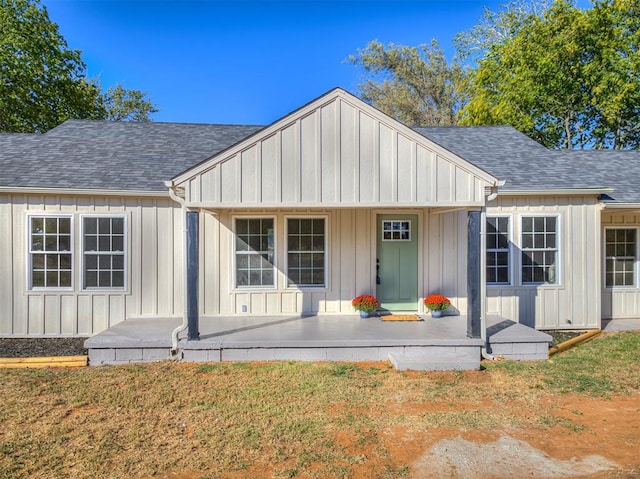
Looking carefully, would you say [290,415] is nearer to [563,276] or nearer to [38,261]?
[38,261]

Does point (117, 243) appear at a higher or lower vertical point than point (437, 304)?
higher

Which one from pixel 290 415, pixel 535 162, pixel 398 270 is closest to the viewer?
pixel 290 415

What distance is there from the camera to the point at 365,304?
7918 millimetres

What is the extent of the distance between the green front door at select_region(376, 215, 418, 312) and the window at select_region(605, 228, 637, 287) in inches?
190

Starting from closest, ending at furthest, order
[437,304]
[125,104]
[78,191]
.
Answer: [78,191]
[437,304]
[125,104]

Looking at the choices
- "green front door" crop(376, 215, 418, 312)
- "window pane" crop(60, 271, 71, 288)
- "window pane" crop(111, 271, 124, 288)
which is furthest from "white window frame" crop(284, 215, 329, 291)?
"window pane" crop(60, 271, 71, 288)

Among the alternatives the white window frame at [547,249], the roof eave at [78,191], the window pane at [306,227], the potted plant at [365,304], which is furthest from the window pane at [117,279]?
the white window frame at [547,249]

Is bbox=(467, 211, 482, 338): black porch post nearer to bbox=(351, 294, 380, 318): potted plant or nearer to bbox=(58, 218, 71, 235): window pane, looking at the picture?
bbox=(351, 294, 380, 318): potted plant

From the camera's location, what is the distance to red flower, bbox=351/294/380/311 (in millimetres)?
7922

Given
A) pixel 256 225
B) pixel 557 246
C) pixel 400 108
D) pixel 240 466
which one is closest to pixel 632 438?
pixel 240 466

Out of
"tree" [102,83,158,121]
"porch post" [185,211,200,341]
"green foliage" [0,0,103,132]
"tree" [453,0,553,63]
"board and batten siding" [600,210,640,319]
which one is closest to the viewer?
"porch post" [185,211,200,341]

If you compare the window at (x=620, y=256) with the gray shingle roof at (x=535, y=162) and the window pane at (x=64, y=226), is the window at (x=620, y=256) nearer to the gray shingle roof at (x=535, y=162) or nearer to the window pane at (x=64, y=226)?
the gray shingle roof at (x=535, y=162)

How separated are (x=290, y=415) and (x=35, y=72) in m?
20.7

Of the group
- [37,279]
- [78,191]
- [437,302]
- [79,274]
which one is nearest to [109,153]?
[78,191]
